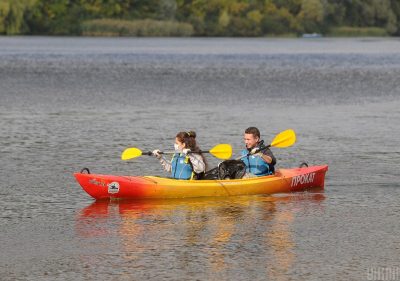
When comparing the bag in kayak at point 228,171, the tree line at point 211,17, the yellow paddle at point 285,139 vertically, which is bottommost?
the tree line at point 211,17

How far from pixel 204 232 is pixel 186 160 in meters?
3.28

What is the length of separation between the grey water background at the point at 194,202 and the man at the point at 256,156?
66cm

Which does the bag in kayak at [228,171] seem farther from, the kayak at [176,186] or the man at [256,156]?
the kayak at [176,186]

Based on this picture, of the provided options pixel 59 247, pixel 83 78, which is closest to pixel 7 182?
pixel 59 247

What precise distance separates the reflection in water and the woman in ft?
1.86

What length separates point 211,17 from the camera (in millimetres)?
192875

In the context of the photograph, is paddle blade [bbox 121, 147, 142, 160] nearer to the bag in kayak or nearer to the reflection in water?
the bag in kayak

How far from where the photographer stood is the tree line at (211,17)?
178750mm

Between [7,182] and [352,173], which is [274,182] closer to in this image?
[352,173]

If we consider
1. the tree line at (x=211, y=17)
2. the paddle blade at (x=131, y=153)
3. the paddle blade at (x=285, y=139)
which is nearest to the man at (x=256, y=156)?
the paddle blade at (x=285, y=139)

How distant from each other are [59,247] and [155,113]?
23.3 metres

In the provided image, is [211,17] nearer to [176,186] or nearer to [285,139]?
[285,139]

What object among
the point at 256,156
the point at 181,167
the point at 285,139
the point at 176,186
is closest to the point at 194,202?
the point at 176,186

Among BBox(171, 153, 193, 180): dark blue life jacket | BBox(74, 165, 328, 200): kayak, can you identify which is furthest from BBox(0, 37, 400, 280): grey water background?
BBox(171, 153, 193, 180): dark blue life jacket
